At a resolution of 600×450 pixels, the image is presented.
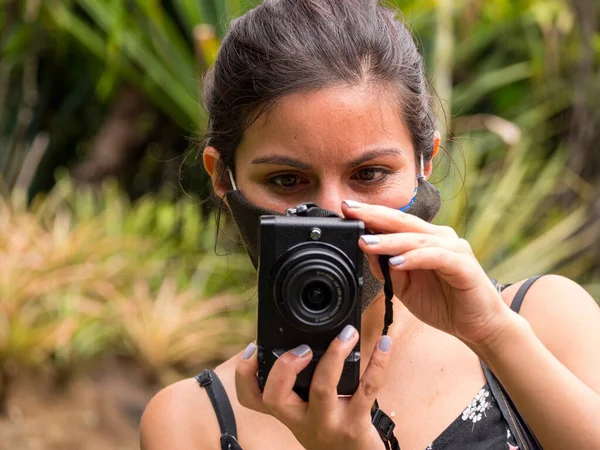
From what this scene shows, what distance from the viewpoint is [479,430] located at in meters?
1.86

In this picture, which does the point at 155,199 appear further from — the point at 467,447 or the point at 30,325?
the point at 467,447

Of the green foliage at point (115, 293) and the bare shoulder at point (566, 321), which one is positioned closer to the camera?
the bare shoulder at point (566, 321)

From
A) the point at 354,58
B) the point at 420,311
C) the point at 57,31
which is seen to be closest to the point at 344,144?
the point at 354,58

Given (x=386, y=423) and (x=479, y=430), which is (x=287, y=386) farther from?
(x=479, y=430)

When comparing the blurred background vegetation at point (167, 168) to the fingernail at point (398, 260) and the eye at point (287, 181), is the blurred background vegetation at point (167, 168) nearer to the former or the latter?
the eye at point (287, 181)

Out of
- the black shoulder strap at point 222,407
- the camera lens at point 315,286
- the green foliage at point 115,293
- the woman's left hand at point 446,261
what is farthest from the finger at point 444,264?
the green foliage at point 115,293

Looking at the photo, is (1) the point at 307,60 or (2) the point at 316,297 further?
(1) the point at 307,60

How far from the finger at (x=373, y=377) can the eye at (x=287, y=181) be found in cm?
48

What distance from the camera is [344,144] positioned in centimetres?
187

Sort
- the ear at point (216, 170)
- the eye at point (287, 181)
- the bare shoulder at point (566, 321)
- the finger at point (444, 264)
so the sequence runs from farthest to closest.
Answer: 1. the ear at point (216, 170)
2. the eye at point (287, 181)
3. the bare shoulder at point (566, 321)
4. the finger at point (444, 264)

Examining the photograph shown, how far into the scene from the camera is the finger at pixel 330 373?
1.59m

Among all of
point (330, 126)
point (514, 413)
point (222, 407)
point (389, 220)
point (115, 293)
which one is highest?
point (115, 293)

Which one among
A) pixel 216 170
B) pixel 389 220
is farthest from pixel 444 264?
pixel 216 170

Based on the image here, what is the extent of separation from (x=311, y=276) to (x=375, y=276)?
0.23 m
